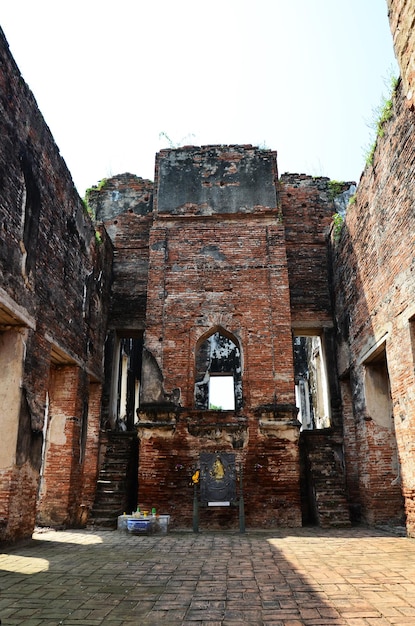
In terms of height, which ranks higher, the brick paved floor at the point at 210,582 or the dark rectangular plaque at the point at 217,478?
the dark rectangular plaque at the point at 217,478

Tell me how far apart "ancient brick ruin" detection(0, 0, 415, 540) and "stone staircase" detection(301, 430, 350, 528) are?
32 mm

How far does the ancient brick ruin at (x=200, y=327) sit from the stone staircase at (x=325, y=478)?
3 cm

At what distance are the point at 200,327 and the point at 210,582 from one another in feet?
21.1

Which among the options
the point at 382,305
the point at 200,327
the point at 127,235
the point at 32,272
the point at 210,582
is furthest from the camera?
the point at 127,235

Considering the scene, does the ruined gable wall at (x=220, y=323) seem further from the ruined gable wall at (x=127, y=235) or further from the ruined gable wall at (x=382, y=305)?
the ruined gable wall at (x=127, y=235)

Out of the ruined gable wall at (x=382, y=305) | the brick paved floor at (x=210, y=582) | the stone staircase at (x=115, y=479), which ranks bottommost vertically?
the brick paved floor at (x=210, y=582)

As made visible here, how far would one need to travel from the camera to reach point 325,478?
9.96m

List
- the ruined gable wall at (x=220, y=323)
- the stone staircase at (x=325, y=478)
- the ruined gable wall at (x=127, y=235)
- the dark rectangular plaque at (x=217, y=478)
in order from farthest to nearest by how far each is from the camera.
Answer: the ruined gable wall at (x=127, y=235), the ruined gable wall at (x=220, y=323), the stone staircase at (x=325, y=478), the dark rectangular plaque at (x=217, y=478)

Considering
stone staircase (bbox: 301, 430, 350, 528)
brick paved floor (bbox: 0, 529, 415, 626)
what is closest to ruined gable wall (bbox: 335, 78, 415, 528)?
stone staircase (bbox: 301, 430, 350, 528)

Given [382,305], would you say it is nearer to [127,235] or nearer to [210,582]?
[210,582]

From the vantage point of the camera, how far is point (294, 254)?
12.7 meters

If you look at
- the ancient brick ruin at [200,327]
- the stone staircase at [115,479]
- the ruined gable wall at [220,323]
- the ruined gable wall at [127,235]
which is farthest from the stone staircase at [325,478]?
the ruined gable wall at [127,235]

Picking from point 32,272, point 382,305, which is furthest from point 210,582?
point 382,305

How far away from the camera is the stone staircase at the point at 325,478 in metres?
9.31
